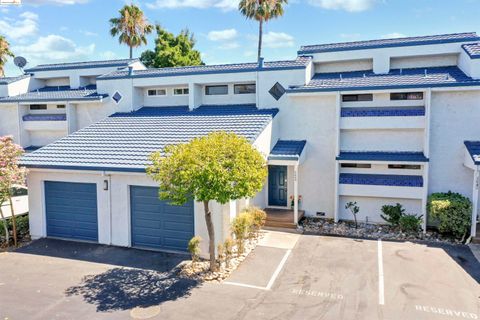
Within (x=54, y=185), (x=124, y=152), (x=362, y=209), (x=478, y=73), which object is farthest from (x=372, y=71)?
(x=54, y=185)

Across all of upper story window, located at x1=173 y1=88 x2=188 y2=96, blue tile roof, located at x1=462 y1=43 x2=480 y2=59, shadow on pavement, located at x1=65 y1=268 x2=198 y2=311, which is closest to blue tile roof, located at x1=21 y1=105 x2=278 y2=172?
upper story window, located at x1=173 y1=88 x2=188 y2=96

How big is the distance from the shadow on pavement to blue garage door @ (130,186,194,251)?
1.96 m

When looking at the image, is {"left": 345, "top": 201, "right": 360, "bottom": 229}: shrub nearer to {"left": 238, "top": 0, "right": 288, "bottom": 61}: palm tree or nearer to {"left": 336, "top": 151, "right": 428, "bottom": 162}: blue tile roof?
{"left": 336, "top": 151, "right": 428, "bottom": 162}: blue tile roof

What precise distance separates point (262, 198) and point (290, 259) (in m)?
5.48

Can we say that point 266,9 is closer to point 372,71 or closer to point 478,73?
point 372,71

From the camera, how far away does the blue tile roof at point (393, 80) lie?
54.0 feet

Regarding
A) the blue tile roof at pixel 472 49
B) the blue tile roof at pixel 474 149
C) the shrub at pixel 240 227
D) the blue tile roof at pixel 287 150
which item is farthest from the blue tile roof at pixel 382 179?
the shrub at pixel 240 227

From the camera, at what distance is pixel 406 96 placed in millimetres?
17281

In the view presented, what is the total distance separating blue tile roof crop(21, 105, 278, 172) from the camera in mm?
15133

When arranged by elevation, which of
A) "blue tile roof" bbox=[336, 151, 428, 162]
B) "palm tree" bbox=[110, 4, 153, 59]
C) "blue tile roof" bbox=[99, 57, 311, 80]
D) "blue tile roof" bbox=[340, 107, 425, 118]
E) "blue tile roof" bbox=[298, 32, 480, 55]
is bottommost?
"blue tile roof" bbox=[336, 151, 428, 162]

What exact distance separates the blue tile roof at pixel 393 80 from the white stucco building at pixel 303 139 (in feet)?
0.17

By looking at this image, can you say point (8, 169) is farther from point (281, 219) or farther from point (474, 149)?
point (474, 149)

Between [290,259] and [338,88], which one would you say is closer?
[290,259]

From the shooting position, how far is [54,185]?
15.8 m
